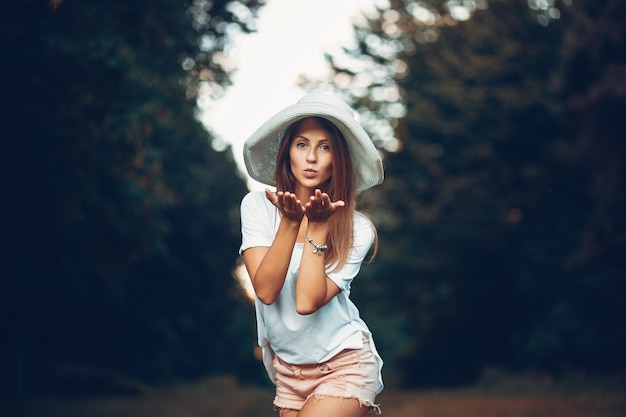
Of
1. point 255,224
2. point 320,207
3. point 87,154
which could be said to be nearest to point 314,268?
point 320,207

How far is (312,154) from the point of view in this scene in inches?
165

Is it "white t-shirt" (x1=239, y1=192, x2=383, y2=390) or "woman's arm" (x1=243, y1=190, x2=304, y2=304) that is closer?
"woman's arm" (x1=243, y1=190, x2=304, y2=304)

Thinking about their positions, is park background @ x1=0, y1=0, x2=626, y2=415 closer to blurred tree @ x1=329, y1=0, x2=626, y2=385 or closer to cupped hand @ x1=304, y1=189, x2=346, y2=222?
blurred tree @ x1=329, y1=0, x2=626, y2=385

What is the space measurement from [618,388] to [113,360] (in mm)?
14915

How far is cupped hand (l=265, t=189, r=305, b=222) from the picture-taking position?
147 inches

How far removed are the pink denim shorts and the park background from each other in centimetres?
787

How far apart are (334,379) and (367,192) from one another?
26.5 m

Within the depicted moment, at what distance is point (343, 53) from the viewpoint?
34438 millimetres

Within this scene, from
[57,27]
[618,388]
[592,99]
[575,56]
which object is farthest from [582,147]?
[57,27]

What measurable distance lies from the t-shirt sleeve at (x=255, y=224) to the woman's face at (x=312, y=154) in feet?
0.76

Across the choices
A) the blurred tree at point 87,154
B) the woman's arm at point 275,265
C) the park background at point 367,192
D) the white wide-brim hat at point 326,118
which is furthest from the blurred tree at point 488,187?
the woman's arm at point 275,265

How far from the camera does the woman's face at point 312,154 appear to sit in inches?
166

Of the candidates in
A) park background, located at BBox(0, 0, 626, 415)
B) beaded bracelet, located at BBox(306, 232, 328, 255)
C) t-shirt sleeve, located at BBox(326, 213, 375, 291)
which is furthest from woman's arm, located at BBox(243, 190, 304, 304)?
park background, located at BBox(0, 0, 626, 415)

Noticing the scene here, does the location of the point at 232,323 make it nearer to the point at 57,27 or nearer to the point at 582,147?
the point at 582,147
